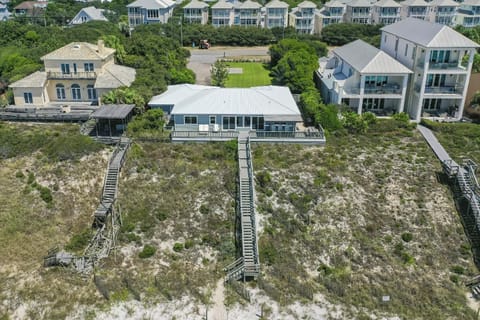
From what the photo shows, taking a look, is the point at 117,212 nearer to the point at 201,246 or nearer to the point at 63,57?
the point at 201,246

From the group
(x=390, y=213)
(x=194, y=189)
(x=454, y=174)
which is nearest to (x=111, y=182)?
(x=194, y=189)

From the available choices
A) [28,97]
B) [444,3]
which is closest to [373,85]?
[28,97]

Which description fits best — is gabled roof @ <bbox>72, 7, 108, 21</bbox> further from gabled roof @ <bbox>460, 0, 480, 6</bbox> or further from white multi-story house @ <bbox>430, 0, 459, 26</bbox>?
gabled roof @ <bbox>460, 0, 480, 6</bbox>

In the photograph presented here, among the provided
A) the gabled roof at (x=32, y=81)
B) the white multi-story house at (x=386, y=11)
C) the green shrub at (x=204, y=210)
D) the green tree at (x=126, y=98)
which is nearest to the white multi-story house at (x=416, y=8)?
the white multi-story house at (x=386, y=11)

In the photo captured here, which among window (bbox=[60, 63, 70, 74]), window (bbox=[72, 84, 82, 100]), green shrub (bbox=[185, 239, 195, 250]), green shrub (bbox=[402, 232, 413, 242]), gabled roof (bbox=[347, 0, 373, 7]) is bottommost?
green shrub (bbox=[185, 239, 195, 250])

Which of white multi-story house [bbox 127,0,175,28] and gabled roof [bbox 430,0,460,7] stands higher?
gabled roof [bbox 430,0,460,7]

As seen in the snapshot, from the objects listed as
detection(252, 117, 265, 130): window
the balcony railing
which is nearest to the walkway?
detection(252, 117, 265, 130): window

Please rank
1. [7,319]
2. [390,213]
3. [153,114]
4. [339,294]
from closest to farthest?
1. [7,319]
2. [339,294]
3. [390,213]
4. [153,114]
